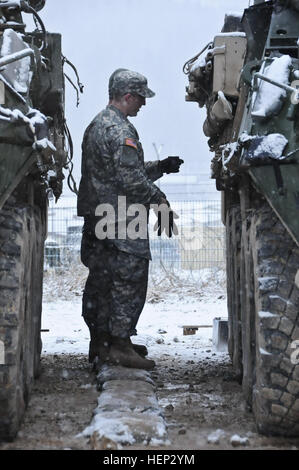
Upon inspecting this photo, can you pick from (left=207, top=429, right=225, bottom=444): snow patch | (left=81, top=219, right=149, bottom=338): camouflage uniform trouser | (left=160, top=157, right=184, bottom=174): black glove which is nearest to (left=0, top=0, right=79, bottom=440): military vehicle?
(left=81, top=219, right=149, bottom=338): camouflage uniform trouser

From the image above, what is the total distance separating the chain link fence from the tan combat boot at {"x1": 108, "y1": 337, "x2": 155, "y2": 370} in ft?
24.8

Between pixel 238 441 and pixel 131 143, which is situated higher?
pixel 131 143

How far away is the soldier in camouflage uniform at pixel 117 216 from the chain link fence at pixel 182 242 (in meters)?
7.30

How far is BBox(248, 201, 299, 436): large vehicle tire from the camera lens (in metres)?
3.12

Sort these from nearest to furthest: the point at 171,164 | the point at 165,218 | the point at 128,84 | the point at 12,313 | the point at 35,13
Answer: the point at 12,313
the point at 35,13
the point at 165,218
the point at 128,84
the point at 171,164

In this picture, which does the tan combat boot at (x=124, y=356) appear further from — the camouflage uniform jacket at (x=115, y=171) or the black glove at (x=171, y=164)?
the black glove at (x=171, y=164)

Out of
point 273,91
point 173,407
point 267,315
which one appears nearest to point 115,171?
point 173,407

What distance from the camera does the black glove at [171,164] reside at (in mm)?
5406

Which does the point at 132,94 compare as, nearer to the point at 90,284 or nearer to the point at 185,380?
the point at 90,284

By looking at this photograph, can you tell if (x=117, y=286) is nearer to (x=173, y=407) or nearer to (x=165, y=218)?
(x=165, y=218)

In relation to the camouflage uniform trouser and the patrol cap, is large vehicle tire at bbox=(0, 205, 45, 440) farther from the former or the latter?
the patrol cap

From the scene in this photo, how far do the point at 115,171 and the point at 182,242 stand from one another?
26.6 feet

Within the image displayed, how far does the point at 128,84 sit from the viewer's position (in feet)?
16.7

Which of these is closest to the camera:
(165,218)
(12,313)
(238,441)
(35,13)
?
(238,441)
